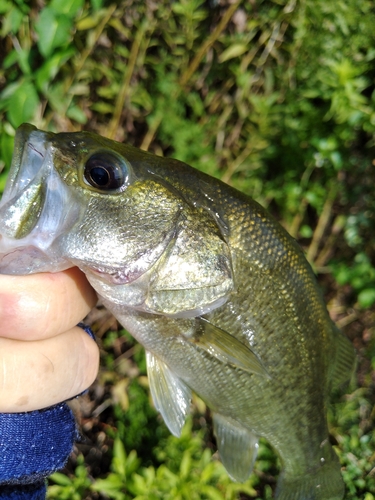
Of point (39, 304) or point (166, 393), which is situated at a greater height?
point (39, 304)

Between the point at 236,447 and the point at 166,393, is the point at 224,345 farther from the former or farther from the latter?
the point at 236,447

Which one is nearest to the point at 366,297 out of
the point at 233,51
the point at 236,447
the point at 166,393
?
the point at 236,447

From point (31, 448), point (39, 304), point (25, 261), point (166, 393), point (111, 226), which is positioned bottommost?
point (31, 448)

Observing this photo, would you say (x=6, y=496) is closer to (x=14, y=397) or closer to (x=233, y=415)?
(x=14, y=397)

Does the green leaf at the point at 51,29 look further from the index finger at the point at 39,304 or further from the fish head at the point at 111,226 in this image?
the index finger at the point at 39,304

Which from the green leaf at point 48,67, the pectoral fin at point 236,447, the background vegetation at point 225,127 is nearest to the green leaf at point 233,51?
the background vegetation at point 225,127

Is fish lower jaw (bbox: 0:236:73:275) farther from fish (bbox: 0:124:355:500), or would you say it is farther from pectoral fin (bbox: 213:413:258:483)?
pectoral fin (bbox: 213:413:258:483)

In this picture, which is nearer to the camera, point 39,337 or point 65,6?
point 39,337
